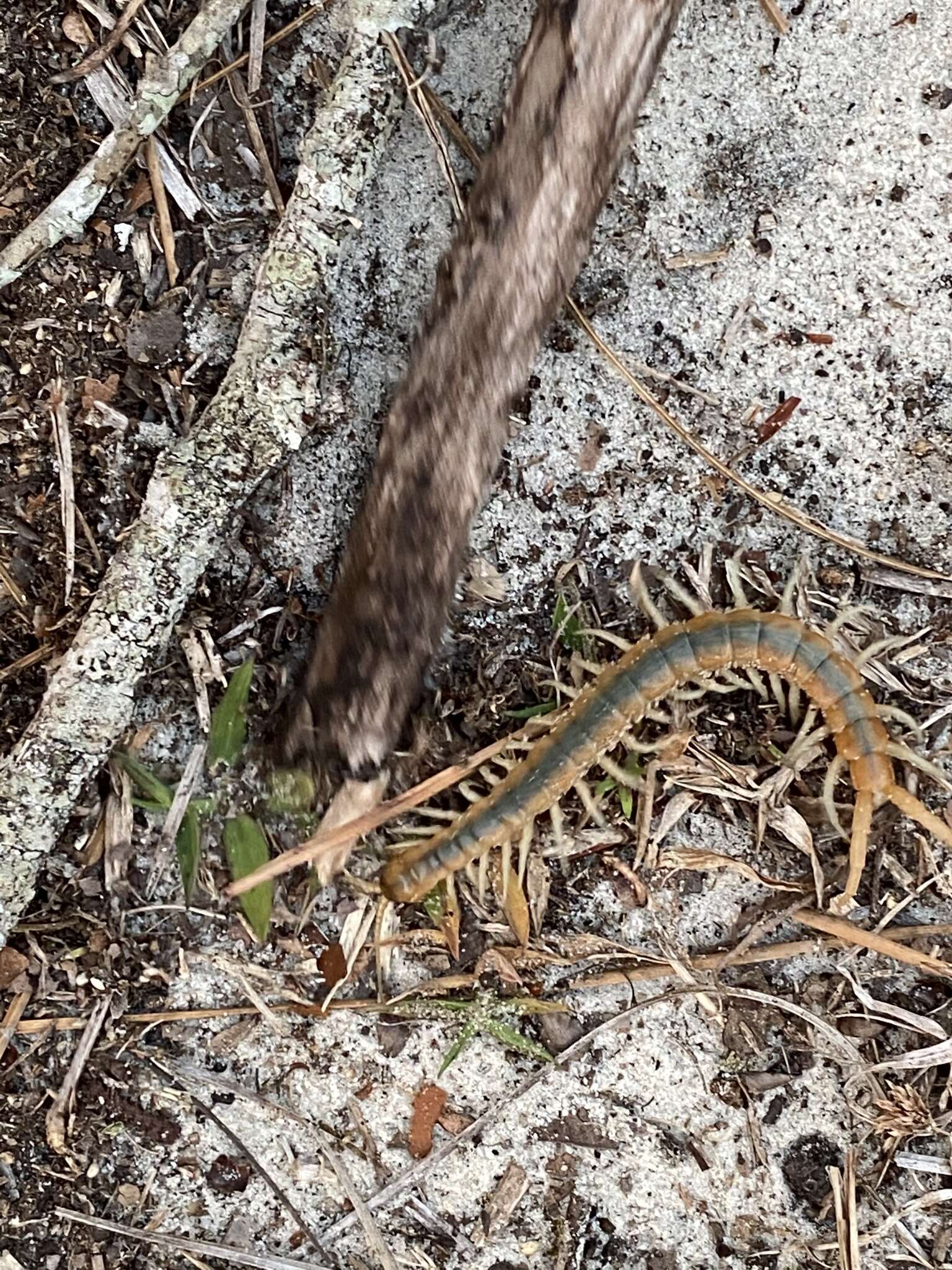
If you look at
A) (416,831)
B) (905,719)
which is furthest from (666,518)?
(416,831)

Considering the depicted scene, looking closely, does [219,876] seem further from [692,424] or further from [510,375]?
[692,424]

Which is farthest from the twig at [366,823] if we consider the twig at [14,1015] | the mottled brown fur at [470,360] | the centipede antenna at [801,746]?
the centipede antenna at [801,746]

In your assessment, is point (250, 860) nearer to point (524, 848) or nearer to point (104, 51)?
point (524, 848)

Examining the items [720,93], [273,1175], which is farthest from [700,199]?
[273,1175]

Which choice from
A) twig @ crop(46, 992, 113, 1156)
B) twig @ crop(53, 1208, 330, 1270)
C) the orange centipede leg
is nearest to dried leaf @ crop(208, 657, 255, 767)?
twig @ crop(46, 992, 113, 1156)

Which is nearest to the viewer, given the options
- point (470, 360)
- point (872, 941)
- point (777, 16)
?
point (470, 360)

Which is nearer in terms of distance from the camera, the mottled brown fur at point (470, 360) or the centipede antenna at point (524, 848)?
the mottled brown fur at point (470, 360)

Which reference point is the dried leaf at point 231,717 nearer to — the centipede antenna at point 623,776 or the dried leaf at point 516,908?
the dried leaf at point 516,908
